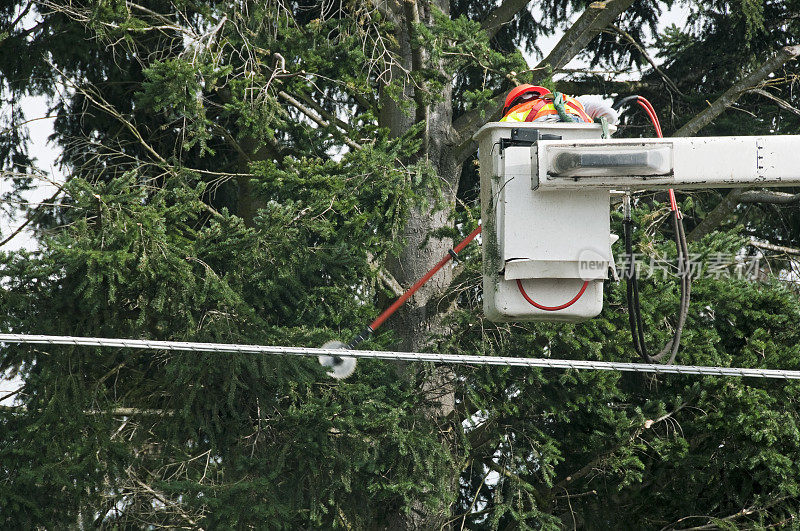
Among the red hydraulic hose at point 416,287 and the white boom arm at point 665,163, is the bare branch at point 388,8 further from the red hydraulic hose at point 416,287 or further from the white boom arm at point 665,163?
the white boom arm at point 665,163

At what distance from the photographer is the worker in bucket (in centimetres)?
519

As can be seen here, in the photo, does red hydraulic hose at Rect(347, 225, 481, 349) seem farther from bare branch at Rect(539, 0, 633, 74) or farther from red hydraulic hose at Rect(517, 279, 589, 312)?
bare branch at Rect(539, 0, 633, 74)

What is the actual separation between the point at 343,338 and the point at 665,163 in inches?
173

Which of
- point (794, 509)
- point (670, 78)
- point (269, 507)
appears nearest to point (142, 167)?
Result: point (269, 507)

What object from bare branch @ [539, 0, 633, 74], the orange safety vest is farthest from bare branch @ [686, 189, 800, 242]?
the orange safety vest

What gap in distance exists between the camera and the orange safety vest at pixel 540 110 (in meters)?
5.32

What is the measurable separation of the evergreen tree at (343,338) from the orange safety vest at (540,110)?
2.24m

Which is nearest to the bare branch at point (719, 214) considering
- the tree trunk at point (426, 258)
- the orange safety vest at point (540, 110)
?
the tree trunk at point (426, 258)

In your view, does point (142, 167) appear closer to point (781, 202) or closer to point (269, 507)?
point (269, 507)

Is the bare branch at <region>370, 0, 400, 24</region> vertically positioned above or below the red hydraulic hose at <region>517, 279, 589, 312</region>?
above

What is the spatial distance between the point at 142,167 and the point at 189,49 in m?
2.39

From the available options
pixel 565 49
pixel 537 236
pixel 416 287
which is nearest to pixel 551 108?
pixel 537 236

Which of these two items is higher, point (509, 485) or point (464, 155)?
point (464, 155)

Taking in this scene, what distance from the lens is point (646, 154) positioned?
13.6 feet
